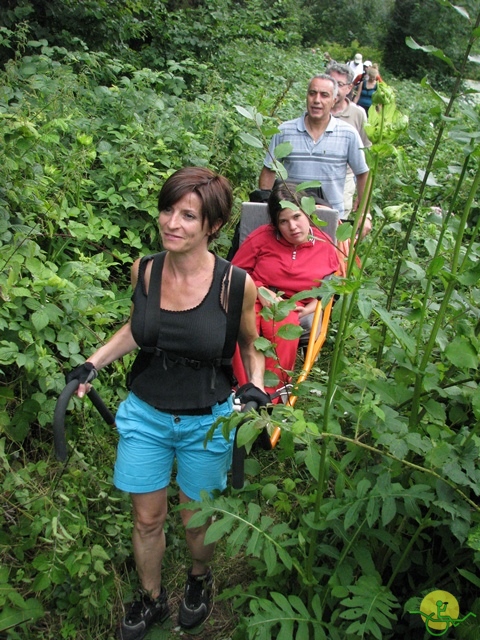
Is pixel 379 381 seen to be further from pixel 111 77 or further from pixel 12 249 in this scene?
pixel 111 77

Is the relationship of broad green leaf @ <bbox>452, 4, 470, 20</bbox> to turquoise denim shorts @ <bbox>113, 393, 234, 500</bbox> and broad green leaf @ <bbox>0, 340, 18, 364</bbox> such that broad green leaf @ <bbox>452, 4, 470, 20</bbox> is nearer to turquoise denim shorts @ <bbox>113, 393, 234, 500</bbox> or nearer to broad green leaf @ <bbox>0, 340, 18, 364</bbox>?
turquoise denim shorts @ <bbox>113, 393, 234, 500</bbox>

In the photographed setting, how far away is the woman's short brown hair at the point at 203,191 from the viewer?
2484mm

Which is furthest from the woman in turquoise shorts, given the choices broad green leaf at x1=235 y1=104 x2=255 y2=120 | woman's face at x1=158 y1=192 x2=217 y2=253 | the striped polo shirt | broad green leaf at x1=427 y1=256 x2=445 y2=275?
the striped polo shirt

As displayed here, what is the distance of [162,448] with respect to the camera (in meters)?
2.64

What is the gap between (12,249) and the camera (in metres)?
3.06

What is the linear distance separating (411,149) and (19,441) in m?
9.98

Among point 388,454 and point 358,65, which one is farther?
point 358,65

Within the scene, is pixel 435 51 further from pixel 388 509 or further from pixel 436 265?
pixel 388 509

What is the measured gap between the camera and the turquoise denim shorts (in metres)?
2.57

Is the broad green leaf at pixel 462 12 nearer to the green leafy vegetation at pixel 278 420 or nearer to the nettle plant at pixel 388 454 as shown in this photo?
the green leafy vegetation at pixel 278 420

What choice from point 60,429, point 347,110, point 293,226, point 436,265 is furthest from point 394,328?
point 347,110

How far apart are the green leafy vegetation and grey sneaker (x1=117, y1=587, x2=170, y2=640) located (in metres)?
0.10

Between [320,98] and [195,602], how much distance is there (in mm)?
3827

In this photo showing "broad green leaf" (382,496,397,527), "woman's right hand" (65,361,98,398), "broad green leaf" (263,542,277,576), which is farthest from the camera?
"woman's right hand" (65,361,98,398)
